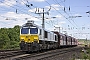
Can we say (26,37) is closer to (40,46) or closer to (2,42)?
(40,46)

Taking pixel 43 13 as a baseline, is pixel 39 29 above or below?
below

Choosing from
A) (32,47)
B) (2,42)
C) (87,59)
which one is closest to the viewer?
(87,59)

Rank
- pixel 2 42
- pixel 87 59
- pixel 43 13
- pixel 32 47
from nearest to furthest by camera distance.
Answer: pixel 87 59 < pixel 32 47 < pixel 43 13 < pixel 2 42

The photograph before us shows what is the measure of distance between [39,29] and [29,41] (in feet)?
6.70

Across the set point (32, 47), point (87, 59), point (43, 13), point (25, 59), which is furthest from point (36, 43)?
point (43, 13)

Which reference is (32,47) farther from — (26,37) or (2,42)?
(2,42)

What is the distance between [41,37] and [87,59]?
10.9 meters

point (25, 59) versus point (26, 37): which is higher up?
point (26, 37)

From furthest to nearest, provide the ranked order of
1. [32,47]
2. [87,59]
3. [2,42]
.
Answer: [2,42] < [32,47] < [87,59]

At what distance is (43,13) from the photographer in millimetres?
44125

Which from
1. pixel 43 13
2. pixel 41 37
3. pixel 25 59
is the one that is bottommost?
pixel 25 59

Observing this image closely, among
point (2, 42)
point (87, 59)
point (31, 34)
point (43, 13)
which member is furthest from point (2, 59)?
point (2, 42)

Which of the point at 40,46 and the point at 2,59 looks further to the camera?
the point at 40,46

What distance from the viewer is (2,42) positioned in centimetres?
6206
